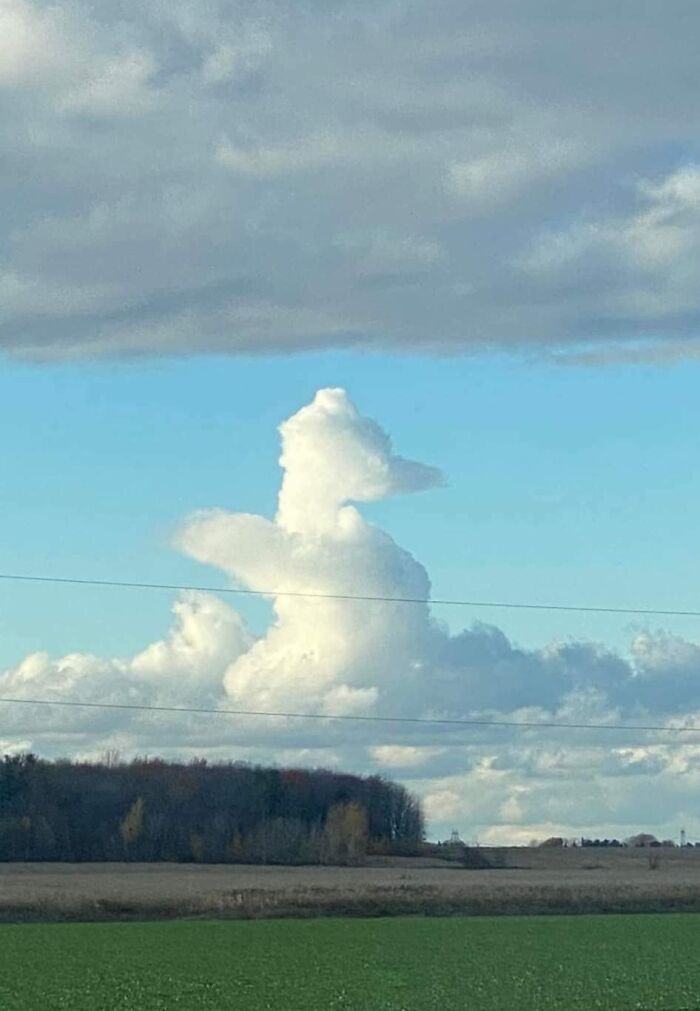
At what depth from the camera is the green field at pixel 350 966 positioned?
3516 centimetres

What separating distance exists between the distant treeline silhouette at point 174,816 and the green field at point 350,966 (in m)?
73.4

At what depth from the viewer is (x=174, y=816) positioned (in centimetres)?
14300

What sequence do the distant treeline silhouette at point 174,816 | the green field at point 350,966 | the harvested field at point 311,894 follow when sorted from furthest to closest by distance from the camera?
1. the distant treeline silhouette at point 174,816
2. the harvested field at point 311,894
3. the green field at point 350,966

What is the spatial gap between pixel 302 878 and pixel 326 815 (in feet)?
179

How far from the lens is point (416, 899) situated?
7525cm

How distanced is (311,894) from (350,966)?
32.9 metres

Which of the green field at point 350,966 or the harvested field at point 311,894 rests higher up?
the harvested field at point 311,894

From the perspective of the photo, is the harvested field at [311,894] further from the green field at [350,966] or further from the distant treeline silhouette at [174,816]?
the distant treeline silhouette at [174,816]

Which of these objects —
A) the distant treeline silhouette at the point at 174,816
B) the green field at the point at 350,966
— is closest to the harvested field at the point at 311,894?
the green field at the point at 350,966

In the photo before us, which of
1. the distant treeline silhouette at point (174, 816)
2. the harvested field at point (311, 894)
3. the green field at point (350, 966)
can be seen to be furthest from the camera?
the distant treeline silhouette at point (174, 816)

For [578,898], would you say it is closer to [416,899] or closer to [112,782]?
[416,899]

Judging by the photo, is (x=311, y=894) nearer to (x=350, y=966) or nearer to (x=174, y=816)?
(x=350, y=966)

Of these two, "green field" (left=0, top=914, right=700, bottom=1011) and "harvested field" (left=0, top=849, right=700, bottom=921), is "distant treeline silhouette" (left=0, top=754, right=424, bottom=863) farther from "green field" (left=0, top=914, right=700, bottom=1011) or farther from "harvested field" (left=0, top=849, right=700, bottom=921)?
"green field" (left=0, top=914, right=700, bottom=1011)

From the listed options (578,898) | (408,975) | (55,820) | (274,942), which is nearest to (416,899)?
(578,898)
